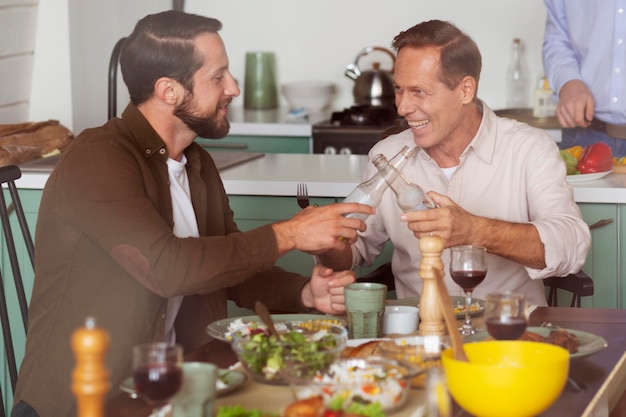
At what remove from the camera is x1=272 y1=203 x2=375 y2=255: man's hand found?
215 cm

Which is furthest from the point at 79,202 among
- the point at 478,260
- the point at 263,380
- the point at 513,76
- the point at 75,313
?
the point at 513,76

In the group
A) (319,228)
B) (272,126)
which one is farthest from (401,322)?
(272,126)

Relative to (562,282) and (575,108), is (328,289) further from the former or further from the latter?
(575,108)

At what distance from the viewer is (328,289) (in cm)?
226

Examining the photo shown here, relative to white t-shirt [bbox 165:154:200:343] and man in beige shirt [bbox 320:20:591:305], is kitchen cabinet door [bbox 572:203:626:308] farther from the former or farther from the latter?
white t-shirt [bbox 165:154:200:343]

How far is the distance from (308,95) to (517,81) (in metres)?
1.04

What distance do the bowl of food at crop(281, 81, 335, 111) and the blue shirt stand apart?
5.47 feet

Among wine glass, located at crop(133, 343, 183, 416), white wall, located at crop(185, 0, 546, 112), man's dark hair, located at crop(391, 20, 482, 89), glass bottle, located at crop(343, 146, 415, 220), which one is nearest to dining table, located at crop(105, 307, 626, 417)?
wine glass, located at crop(133, 343, 183, 416)

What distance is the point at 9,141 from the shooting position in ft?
11.9

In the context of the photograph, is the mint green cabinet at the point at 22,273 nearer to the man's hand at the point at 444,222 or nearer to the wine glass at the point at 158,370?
the man's hand at the point at 444,222

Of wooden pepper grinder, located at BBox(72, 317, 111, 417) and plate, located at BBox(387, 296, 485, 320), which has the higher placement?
wooden pepper grinder, located at BBox(72, 317, 111, 417)

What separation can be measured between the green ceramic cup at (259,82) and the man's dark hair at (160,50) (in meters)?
3.24

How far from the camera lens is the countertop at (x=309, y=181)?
320 centimetres

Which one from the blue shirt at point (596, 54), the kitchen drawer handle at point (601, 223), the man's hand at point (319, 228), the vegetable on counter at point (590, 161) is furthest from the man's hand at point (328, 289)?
the blue shirt at point (596, 54)
